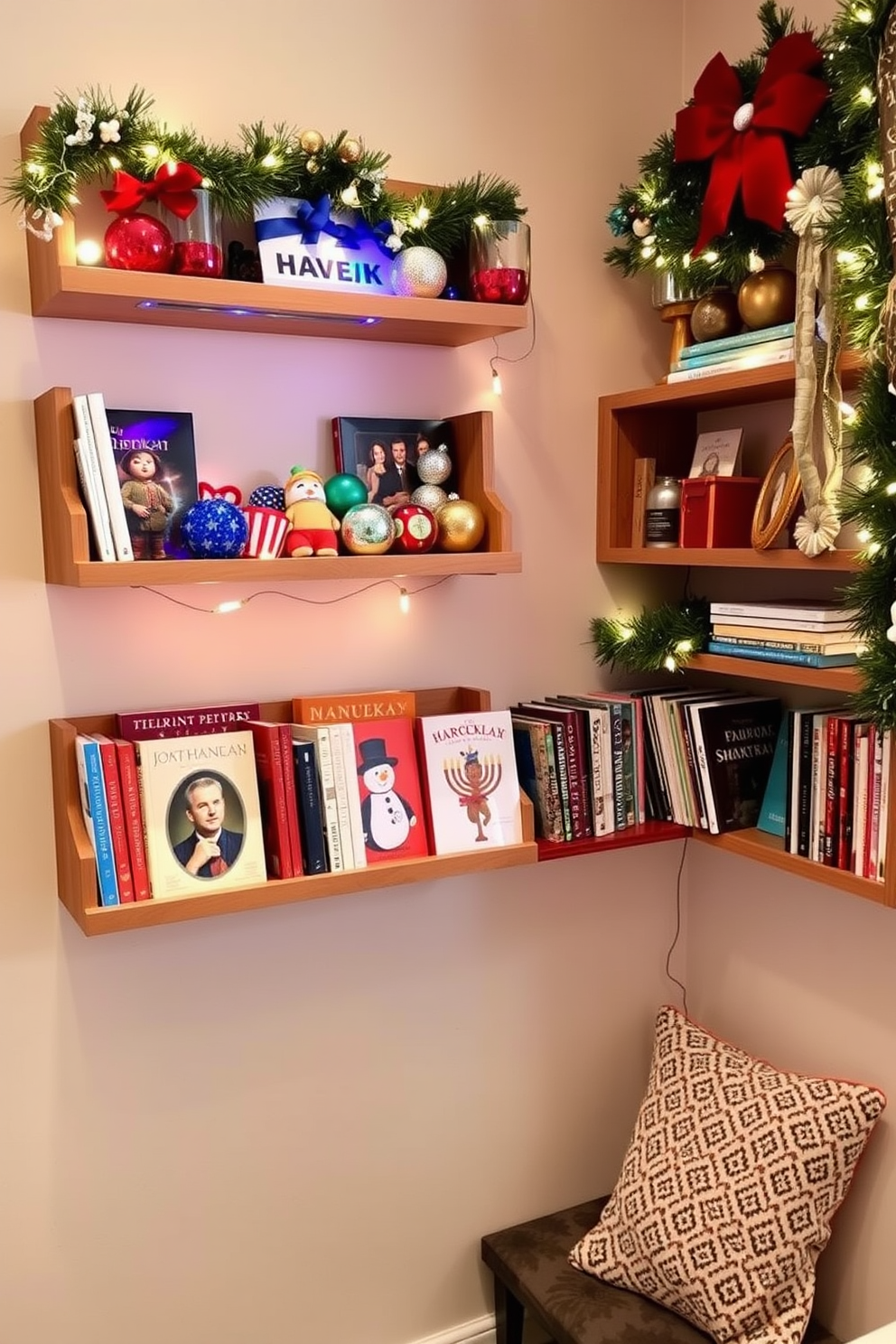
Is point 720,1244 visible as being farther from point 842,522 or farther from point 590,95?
point 590,95

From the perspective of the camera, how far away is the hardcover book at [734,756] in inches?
74.0

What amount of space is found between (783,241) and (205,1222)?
70.3 inches

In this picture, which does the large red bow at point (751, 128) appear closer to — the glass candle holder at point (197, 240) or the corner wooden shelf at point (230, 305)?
the corner wooden shelf at point (230, 305)

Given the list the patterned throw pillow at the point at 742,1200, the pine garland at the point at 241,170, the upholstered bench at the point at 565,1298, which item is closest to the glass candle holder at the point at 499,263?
the pine garland at the point at 241,170

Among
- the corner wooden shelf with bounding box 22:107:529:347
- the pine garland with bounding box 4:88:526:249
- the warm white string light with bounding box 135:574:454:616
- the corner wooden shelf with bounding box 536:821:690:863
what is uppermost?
the pine garland with bounding box 4:88:526:249

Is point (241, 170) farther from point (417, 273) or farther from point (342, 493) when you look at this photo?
point (342, 493)

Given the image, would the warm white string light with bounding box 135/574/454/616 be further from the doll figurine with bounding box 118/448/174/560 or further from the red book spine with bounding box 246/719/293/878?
the red book spine with bounding box 246/719/293/878

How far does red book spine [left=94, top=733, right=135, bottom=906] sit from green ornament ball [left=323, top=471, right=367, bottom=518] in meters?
0.48

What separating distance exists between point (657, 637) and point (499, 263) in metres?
0.66

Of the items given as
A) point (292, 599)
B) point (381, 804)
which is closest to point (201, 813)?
point (381, 804)

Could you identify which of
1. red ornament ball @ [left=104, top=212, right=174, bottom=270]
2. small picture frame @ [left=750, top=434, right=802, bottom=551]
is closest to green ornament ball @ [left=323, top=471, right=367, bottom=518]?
red ornament ball @ [left=104, top=212, right=174, bottom=270]

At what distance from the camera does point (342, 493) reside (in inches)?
66.6

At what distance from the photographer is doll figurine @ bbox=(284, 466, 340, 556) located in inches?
64.2

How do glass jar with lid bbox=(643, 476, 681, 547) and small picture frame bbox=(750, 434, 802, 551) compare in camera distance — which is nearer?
small picture frame bbox=(750, 434, 802, 551)
